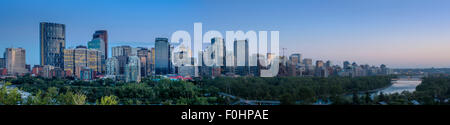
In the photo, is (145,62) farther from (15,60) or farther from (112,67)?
(15,60)

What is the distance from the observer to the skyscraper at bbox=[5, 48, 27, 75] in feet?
21.7

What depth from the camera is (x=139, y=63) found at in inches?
510

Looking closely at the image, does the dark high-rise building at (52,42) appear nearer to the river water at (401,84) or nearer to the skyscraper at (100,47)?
the skyscraper at (100,47)

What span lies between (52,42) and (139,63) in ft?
19.0

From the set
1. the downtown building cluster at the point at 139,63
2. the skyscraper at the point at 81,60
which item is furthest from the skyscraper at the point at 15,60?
the skyscraper at the point at 81,60

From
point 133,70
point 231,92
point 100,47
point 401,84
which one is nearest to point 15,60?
point 100,47

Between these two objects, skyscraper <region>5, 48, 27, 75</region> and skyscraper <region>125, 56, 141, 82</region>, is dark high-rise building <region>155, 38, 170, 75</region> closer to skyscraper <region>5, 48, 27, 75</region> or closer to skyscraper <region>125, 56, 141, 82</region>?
skyscraper <region>125, 56, 141, 82</region>

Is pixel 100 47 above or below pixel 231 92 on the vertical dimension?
above

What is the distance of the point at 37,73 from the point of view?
9797mm

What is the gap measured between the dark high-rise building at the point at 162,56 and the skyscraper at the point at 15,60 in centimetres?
456

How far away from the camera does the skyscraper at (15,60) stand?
662 cm
